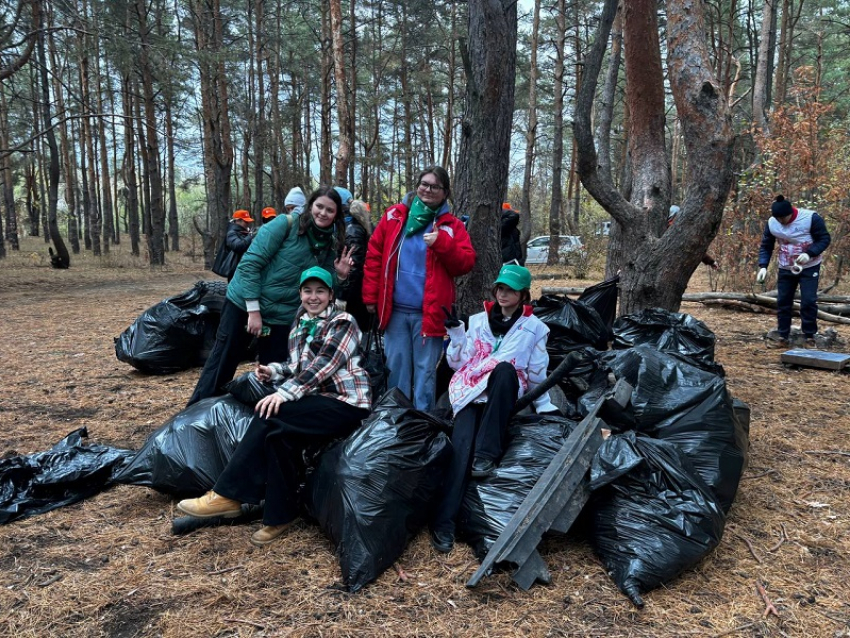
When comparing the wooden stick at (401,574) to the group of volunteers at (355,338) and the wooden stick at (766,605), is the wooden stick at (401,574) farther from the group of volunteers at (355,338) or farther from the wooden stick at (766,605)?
the wooden stick at (766,605)

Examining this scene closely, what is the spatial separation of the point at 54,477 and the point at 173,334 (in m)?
2.54

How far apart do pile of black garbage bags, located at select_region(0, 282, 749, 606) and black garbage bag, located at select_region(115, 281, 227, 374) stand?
2.31m

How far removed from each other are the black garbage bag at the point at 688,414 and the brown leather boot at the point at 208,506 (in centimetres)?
185

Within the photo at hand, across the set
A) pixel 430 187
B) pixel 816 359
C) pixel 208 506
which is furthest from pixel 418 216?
pixel 816 359

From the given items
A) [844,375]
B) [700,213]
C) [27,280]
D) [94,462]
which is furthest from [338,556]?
[27,280]

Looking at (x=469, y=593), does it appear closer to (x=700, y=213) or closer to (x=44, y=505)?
(x=44, y=505)

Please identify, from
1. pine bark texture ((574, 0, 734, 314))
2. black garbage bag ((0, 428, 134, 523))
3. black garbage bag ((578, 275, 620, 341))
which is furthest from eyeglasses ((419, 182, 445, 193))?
black garbage bag ((0, 428, 134, 523))

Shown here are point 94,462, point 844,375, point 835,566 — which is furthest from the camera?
point 844,375

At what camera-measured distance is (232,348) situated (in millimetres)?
3627

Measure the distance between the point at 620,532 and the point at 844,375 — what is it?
4101 millimetres

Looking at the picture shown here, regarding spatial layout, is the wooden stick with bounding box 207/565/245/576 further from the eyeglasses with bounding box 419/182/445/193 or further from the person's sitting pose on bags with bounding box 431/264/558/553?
the eyeglasses with bounding box 419/182/445/193

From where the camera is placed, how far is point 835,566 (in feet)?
7.68

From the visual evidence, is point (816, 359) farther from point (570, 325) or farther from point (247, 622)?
point (247, 622)

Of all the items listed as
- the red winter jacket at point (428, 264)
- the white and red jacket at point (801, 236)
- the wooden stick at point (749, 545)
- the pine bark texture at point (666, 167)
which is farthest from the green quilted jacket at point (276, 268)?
the white and red jacket at point (801, 236)
